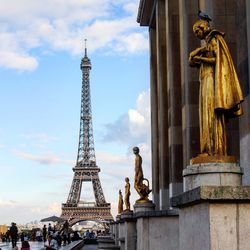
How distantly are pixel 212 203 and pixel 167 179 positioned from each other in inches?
911

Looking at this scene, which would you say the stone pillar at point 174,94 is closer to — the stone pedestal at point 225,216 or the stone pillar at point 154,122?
the stone pillar at point 154,122

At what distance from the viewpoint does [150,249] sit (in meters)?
17.7

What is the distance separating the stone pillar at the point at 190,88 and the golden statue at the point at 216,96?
523 inches

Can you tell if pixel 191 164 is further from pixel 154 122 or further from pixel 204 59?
pixel 154 122

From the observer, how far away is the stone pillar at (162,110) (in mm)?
31516

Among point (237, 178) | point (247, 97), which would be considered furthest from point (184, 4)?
point (237, 178)

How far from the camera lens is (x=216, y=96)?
9.34 meters

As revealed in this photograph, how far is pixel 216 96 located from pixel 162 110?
76.4 ft

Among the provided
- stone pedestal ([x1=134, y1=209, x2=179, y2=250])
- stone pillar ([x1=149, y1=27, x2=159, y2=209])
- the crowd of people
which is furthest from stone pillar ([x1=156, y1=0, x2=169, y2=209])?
stone pedestal ([x1=134, y1=209, x2=179, y2=250])

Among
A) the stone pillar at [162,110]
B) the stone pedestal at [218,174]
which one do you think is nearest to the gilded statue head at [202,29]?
the stone pedestal at [218,174]

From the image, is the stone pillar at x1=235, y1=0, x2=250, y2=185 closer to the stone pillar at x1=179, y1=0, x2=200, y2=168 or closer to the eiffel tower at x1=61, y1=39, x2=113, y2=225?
the stone pillar at x1=179, y1=0, x2=200, y2=168

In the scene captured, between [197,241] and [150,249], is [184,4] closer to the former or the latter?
[150,249]

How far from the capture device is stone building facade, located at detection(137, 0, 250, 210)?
16.8 metres

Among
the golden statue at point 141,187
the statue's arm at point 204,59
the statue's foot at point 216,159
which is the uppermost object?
the statue's arm at point 204,59
